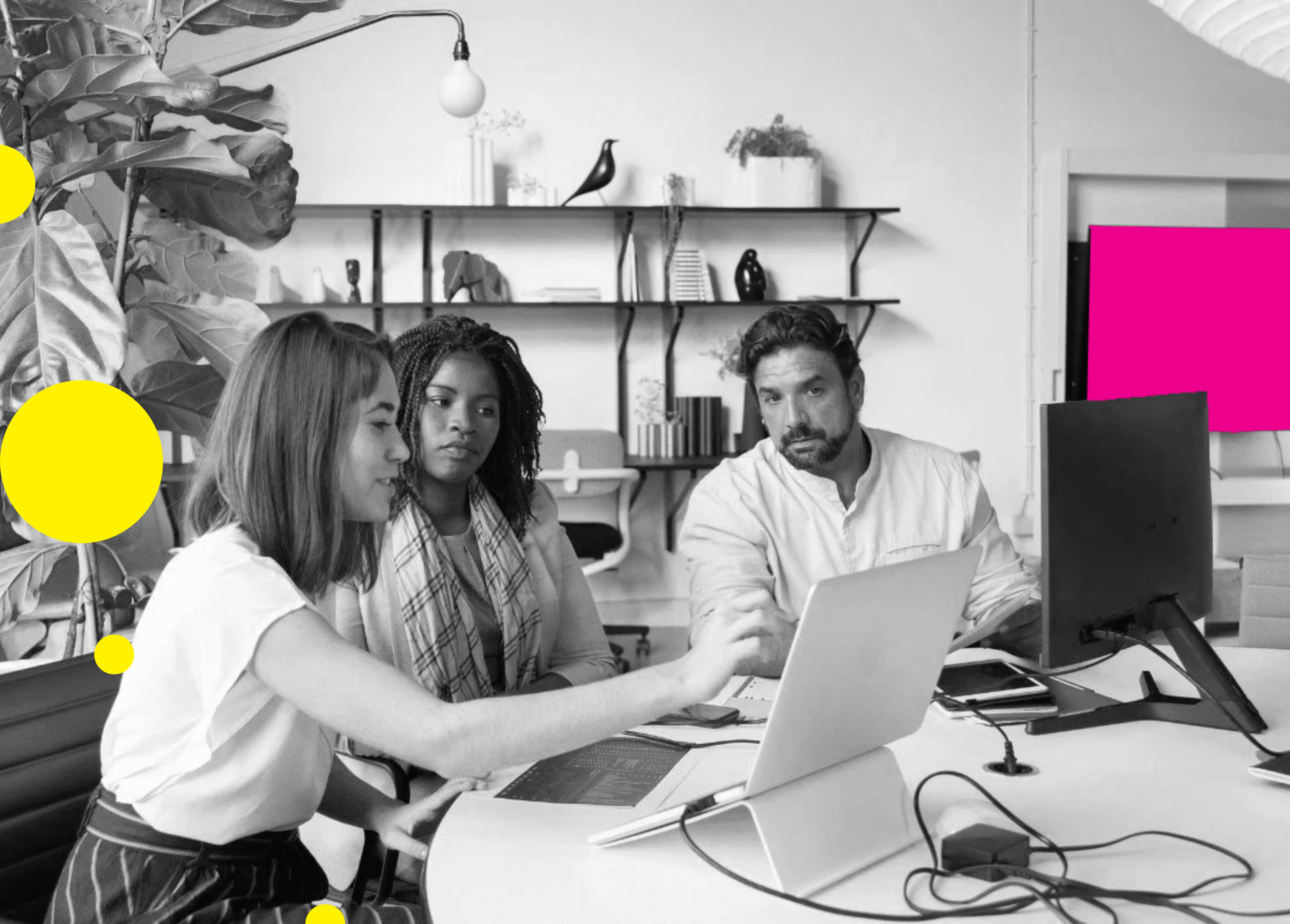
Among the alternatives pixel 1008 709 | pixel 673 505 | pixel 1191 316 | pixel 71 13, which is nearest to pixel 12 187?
pixel 71 13

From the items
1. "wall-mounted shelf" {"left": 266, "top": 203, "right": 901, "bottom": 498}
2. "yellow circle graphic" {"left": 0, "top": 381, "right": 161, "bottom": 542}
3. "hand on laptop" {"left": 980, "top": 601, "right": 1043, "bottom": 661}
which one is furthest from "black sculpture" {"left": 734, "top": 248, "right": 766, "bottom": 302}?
"yellow circle graphic" {"left": 0, "top": 381, "right": 161, "bottom": 542}

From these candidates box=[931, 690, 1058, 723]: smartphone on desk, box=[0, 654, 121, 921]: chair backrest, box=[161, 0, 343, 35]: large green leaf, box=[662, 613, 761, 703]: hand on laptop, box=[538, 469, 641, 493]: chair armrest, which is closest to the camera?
box=[662, 613, 761, 703]: hand on laptop

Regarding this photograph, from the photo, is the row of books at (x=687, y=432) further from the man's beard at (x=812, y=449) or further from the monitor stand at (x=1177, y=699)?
the monitor stand at (x=1177, y=699)

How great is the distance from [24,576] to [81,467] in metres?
1.31

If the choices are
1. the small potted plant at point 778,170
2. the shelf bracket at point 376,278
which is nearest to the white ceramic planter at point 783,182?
the small potted plant at point 778,170

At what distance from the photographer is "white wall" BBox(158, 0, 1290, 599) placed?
15.4 ft

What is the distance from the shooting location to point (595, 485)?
419 centimetres

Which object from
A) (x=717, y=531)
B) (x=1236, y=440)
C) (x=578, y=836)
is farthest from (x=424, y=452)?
(x=1236, y=440)

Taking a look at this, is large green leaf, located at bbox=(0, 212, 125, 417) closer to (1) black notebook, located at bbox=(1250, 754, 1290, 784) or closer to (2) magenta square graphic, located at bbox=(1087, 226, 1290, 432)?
(1) black notebook, located at bbox=(1250, 754, 1290, 784)

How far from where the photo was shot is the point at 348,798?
4.80ft

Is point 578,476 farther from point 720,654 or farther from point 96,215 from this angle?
point 720,654

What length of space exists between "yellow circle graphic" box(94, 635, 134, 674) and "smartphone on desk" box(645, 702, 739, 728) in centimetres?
63

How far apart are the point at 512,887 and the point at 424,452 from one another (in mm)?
1065

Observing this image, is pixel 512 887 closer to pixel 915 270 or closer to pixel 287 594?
pixel 287 594
